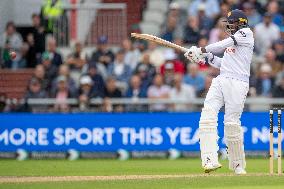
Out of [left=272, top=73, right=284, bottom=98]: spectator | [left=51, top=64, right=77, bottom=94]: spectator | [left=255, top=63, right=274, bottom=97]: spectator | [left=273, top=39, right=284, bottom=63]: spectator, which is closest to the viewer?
[left=272, top=73, right=284, bottom=98]: spectator

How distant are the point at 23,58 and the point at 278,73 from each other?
680 cm

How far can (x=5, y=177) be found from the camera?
54.6ft

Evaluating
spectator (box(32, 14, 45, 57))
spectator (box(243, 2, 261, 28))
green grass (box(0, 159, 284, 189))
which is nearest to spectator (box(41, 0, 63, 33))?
spectator (box(32, 14, 45, 57))

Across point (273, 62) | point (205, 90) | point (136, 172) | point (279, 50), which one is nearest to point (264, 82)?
point (273, 62)

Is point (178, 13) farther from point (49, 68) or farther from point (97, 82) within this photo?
point (49, 68)

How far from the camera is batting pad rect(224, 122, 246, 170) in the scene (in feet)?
53.7

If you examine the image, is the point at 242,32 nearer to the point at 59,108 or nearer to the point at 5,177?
the point at 5,177

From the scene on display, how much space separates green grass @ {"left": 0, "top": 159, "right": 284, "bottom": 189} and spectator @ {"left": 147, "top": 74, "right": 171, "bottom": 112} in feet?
6.30

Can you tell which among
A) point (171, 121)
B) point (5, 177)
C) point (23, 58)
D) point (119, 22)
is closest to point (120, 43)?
point (119, 22)

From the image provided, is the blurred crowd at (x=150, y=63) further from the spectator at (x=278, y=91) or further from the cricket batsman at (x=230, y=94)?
the cricket batsman at (x=230, y=94)

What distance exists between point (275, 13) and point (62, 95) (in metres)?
5.72

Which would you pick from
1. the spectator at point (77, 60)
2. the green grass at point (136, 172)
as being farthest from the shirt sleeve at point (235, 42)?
the spectator at point (77, 60)

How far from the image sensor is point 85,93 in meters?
23.4

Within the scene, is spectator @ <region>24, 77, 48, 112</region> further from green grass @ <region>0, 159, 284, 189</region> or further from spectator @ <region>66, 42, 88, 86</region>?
green grass @ <region>0, 159, 284, 189</region>
